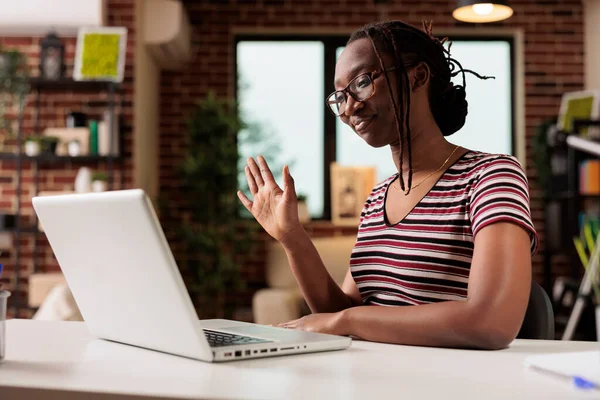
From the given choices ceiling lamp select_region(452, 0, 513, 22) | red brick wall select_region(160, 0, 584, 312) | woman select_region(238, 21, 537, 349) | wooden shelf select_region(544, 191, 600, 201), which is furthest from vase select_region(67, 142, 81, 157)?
wooden shelf select_region(544, 191, 600, 201)

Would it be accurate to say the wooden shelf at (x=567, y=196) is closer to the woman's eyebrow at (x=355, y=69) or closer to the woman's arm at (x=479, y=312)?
the woman's eyebrow at (x=355, y=69)

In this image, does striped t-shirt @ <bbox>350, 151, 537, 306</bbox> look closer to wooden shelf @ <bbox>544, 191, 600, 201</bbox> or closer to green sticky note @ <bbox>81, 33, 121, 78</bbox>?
green sticky note @ <bbox>81, 33, 121, 78</bbox>

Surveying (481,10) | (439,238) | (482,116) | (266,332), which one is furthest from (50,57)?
(266,332)

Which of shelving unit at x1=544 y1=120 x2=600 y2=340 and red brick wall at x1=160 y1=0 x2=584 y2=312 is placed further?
red brick wall at x1=160 y1=0 x2=584 y2=312

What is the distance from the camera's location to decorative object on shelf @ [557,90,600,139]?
16.9 ft

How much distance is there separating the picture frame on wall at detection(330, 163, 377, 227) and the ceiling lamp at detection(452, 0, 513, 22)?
2.52 meters

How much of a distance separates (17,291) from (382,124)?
370cm

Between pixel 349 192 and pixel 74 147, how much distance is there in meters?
2.14

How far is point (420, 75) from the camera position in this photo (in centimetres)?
152

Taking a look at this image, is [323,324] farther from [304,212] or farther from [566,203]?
[566,203]

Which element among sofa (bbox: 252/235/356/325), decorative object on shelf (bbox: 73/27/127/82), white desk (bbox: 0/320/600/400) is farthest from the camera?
sofa (bbox: 252/235/356/325)

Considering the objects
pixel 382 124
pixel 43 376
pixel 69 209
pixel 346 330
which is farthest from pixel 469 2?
pixel 43 376

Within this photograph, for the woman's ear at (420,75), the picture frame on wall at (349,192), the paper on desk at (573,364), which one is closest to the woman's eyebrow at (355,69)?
the woman's ear at (420,75)

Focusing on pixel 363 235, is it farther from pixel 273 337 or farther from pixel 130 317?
pixel 130 317
